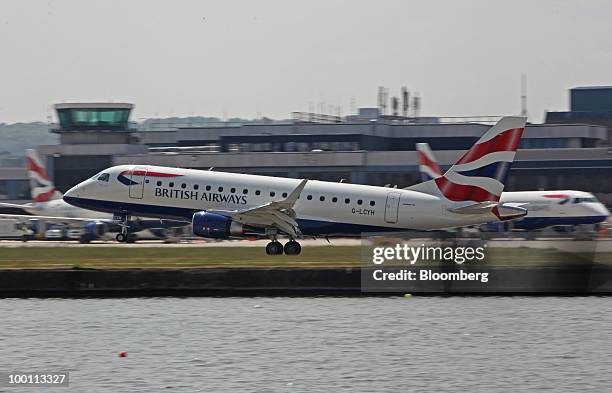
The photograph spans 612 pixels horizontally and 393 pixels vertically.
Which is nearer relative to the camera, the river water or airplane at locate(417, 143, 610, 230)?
the river water

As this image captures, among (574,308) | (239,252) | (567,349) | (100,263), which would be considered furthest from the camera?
(239,252)

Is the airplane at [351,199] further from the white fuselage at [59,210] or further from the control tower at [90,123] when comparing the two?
the control tower at [90,123]

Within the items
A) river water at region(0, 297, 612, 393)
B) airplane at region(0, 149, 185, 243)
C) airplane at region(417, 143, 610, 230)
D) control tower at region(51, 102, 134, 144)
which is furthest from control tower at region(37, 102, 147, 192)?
river water at region(0, 297, 612, 393)

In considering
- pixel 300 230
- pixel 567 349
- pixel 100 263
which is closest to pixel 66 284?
pixel 100 263

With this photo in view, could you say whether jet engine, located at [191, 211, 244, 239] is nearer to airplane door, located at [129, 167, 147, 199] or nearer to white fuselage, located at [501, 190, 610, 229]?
airplane door, located at [129, 167, 147, 199]

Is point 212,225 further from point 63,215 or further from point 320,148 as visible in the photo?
point 320,148

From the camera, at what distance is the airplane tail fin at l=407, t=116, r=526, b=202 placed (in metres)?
53.8

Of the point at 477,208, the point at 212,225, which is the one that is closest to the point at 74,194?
the point at 212,225

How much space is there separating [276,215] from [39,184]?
34862 mm

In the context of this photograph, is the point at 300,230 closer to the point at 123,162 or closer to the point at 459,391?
the point at 459,391

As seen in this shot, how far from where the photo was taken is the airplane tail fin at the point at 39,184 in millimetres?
81188

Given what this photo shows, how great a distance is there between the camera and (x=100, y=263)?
4631 cm

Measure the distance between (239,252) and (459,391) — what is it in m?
25.1

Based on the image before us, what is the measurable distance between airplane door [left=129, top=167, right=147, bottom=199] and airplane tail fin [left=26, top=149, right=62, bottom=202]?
26903 millimetres
